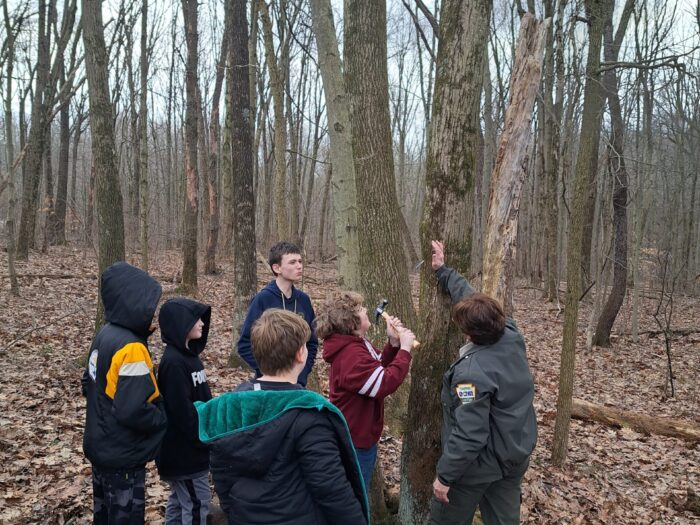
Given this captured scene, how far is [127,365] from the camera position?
2.40 m

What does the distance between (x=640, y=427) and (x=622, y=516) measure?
2485 mm

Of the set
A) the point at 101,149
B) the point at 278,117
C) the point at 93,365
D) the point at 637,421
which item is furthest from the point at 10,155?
the point at 637,421

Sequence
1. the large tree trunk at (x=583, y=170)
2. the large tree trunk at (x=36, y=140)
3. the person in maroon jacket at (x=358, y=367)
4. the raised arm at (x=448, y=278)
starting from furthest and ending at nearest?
the large tree trunk at (x=36, y=140)
the large tree trunk at (x=583, y=170)
the raised arm at (x=448, y=278)
the person in maroon jacket at (x=358, y=367)

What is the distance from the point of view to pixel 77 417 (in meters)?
4.89

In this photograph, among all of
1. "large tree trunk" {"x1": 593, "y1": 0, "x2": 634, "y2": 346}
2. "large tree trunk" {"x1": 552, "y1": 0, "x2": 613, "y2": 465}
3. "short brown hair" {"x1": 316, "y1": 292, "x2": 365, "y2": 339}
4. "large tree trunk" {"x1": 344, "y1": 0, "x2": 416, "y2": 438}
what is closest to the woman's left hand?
"short brown hair" {"x1": 316, "y1": 292, "x2": 365, "y2": 339}

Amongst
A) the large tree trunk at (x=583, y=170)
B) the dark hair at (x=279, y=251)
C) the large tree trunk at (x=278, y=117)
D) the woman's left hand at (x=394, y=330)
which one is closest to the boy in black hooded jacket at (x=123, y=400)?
the dark hair at (x=279, y=251)

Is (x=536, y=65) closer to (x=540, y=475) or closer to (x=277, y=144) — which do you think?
(x=540, y=475)

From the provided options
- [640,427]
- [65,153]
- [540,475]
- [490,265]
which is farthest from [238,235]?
[65,153]

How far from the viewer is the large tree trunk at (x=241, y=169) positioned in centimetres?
679

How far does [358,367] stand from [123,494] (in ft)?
4.72

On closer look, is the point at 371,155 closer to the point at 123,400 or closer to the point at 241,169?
the point at 241,169

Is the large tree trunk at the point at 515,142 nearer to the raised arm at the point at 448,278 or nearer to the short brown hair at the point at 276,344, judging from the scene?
the raised arm at the point at 448,278

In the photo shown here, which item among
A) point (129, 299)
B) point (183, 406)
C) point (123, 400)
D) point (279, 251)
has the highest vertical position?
point (279, 251)

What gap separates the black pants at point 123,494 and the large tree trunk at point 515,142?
256cm
